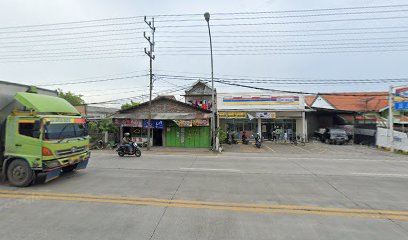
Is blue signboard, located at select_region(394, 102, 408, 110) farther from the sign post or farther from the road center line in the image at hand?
the road center line

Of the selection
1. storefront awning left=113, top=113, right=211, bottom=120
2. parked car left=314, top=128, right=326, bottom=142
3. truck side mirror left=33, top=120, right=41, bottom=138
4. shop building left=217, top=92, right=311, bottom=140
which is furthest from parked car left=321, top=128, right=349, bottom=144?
truck side mirror left=33, top=120, right=41, bottom=138

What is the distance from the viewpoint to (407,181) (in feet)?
27.3

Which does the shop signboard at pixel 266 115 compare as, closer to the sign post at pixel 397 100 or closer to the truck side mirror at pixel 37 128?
the sign post at pixel 397 100

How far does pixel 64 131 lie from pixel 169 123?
1329 cm

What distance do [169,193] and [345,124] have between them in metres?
31.4

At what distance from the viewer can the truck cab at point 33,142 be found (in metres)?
6.79

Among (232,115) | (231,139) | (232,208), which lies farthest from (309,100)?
(232,208)

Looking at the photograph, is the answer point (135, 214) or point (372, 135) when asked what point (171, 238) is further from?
point (372, 135)

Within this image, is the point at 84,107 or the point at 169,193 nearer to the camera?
the point at 169,193

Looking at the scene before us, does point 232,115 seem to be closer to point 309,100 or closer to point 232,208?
point 309,100

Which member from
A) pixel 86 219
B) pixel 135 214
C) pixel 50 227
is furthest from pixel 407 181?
pixel 50 227

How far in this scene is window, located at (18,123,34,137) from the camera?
22.5 ft

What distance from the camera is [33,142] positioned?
6.80 metres

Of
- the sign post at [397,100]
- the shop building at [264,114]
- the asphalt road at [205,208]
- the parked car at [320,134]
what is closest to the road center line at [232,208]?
the asphalt road at [205,208]
